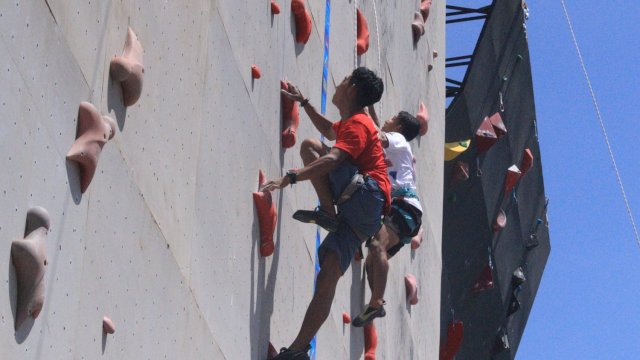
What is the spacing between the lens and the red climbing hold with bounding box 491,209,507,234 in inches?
773

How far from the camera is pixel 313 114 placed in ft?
24.7

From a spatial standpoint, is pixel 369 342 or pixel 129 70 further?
pixel 369 342

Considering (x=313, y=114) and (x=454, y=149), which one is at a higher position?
(x=454, y=149)

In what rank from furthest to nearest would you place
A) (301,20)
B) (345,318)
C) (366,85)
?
1. (345,318)
2. (301,20)
3. (366,85)

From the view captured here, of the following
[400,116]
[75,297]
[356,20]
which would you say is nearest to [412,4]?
[356,20]

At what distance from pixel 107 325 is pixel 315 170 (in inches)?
84.4

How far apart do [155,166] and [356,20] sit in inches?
179

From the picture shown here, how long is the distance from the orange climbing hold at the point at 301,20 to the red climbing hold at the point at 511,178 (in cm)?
1228

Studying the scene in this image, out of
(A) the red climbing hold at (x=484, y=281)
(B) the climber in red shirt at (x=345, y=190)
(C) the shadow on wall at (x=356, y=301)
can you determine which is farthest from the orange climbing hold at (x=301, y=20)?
(A) the red climbing hold at (x=484, y=281)

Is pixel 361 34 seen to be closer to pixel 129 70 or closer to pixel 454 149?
pixel 129 70

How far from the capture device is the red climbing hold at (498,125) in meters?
18.8

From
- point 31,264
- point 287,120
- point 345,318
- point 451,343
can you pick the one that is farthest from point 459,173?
point 31,264

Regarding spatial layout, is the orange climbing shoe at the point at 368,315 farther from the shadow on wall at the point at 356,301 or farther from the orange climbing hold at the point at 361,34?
the orange climbing hold at the point at 361,34

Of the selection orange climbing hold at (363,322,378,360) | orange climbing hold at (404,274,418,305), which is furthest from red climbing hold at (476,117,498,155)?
orange climbing hold at (363,322,378,360)
